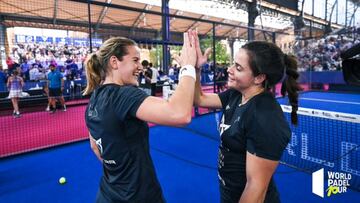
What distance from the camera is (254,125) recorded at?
49.8 inches

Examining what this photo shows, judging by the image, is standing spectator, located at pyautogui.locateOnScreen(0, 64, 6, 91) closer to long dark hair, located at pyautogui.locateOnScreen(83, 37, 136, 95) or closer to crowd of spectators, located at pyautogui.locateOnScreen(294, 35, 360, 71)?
long dark hair, located at pyautogui.locateOnScreen(83, 37, 136, 95)

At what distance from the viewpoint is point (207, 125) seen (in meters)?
6.89

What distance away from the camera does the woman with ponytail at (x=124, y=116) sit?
123cm

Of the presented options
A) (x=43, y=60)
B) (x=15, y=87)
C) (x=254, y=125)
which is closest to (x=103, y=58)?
(x=254, y=125)

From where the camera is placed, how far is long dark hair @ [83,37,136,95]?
4.71 feet

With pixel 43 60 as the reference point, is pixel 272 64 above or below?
below

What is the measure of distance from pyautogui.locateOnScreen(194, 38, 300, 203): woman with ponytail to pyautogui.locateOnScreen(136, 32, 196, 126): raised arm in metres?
0.26

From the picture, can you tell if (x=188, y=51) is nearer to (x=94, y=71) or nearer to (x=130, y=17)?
(x=94, y=71)

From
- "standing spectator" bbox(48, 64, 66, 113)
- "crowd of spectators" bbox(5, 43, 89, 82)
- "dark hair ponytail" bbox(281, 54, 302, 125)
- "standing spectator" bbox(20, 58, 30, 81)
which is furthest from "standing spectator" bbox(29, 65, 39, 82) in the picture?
"dark hair ponytail" bbox(281, 54, 302, 125)

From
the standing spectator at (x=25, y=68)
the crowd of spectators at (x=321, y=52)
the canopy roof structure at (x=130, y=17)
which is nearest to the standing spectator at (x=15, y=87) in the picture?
the standing spectator at (x=25, y=68)

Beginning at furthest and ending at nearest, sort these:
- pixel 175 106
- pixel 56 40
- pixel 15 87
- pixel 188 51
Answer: pixel 56 40 → pixel 15 87 → pixel 188 51 → pixel 175 106

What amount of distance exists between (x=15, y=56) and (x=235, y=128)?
8.71 m

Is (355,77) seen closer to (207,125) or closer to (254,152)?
(254,152)

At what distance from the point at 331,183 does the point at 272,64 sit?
9.21 ft
